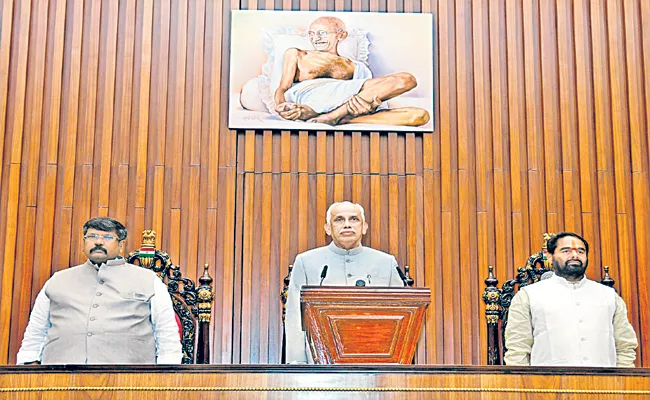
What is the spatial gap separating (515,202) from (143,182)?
2.33 meters

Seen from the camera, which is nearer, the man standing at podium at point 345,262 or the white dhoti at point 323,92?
the man standing at podium at point 345,262

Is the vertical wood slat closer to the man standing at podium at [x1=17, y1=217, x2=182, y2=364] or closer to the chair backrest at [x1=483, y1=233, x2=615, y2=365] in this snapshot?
the man standing at podium at [x1=17, y1=217, x2=182, y2=364]

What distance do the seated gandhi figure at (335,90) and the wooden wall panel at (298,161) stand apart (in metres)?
0.12

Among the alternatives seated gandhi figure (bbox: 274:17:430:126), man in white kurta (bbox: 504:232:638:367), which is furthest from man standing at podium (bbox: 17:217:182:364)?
seated gandhi figure (bbox: 274:17:430:126)

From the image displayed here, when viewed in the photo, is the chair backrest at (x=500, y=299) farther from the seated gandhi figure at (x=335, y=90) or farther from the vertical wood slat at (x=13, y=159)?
the vertical wood slat at (x=13, y=159)

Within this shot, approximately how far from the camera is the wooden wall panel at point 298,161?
5.84 metres

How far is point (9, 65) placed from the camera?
604 cm

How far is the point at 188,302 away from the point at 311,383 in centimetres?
215

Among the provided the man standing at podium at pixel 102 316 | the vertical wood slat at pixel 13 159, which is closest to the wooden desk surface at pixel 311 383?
the man standing at podium at pixel 102 316

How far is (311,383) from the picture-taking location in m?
3.09

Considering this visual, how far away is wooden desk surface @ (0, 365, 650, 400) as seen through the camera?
121 inches

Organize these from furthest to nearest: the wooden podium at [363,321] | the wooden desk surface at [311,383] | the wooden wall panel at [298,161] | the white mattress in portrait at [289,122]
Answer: the white mattress in portrait at [289,122], the wooden wall panel at [298,161], the wooden podium at [363,321], the wooden desk surface at [311,383]

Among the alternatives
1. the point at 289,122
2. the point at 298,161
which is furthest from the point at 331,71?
the point at 298,161

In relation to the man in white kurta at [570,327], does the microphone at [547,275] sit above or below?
above
